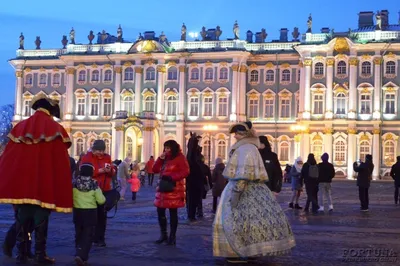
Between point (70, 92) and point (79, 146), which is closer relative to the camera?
point (70, 92)

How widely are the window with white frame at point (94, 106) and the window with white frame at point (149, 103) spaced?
16.5ft

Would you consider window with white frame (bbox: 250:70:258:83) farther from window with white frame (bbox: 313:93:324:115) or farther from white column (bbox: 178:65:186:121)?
window with white frame (bbox: 313:93:324:115)

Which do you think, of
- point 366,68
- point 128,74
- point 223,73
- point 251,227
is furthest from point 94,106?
point 251,227

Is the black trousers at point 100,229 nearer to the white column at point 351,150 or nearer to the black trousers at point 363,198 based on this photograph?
the black trousers at point 363,198

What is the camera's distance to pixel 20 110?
212 ft

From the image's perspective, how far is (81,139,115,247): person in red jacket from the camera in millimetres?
10711

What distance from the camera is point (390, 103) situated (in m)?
54.0

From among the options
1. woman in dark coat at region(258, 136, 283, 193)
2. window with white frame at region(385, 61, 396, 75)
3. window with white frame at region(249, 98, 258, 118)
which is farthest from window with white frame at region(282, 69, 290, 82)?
woman in dark coat at region(258, 136, 283, 193)

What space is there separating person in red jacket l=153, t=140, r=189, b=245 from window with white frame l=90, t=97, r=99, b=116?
50904mm

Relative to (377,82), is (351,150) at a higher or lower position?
lower

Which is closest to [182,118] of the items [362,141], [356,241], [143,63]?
[143,63]

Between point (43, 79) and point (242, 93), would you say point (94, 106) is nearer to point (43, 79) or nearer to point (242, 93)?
point (43, 79)

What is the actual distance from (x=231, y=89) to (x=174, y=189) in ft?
154

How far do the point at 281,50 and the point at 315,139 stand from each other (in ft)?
28.4
